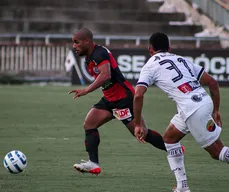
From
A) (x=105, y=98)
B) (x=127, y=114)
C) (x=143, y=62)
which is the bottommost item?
(x=143, y=62)

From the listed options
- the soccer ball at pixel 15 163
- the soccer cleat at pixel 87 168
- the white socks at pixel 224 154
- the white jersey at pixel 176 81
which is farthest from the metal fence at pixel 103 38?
the white socks at pixel 224 154

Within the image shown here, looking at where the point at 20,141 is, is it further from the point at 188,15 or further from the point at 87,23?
the point at 188,15

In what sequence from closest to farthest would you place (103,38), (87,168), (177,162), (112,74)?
(177,162) → (87,168) → (112,74) → (103,38)

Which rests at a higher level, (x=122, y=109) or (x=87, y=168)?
(x=122, y=109)

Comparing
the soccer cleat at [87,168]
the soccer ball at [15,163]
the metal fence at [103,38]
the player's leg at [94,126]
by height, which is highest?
the player's leg at [94,126]

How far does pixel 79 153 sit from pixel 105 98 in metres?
2.04

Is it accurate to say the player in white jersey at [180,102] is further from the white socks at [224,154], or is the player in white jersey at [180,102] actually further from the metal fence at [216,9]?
the metal fence at [216,9]

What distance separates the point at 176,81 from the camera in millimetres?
8523

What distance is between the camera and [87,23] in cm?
3184

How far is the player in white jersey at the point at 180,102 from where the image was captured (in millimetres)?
8430

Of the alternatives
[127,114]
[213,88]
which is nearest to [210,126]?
[213,88]

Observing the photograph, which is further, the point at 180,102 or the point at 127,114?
the point at 127,114

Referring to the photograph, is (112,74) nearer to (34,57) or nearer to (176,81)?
(176,81)

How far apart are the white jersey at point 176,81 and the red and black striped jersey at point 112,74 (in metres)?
1.64
